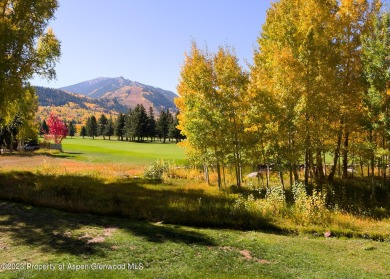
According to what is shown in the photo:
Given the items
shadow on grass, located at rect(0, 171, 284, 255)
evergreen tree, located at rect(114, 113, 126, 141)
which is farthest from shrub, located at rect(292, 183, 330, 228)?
evergreen tree, located at rect(114, 113, 126, 141)

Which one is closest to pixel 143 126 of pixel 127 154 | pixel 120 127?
→ pixel 120 127

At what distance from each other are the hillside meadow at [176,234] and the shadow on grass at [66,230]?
1.5 inches

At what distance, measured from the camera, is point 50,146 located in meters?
62.0

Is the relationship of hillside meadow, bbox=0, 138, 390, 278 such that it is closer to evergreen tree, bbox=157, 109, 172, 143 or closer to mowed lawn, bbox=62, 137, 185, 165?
mowed lawn, bbox=62, 137, 185, 165

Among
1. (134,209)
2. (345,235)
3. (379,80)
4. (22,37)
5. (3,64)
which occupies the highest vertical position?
(22,37)

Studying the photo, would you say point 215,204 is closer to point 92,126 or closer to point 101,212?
point 101,212

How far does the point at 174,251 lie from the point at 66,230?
471 cm

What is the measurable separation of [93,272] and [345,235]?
35.9 feet

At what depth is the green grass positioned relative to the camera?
343 inches

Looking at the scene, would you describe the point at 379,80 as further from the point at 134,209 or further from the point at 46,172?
the point at 46,172

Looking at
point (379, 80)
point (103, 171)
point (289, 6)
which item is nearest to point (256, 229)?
point (379, 80)

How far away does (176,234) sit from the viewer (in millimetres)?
12164

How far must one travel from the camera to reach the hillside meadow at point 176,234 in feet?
29.1

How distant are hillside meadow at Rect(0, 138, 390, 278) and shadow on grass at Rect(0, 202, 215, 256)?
0.04m
